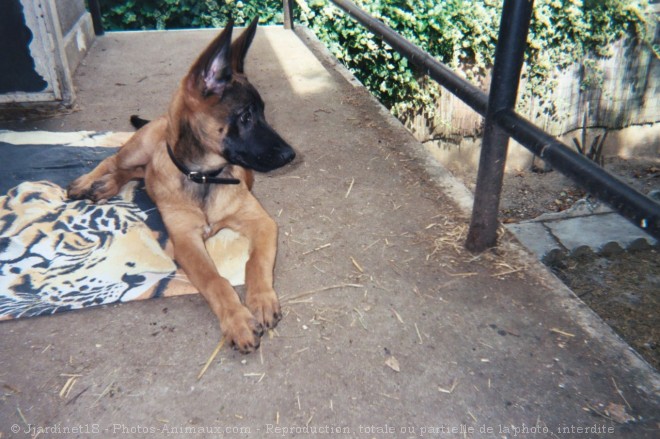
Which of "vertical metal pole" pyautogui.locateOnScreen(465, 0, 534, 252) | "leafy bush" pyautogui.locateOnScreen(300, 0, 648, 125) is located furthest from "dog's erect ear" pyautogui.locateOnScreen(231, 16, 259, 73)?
"leafy bush" pyautogui.locateOnScreen(300, 0, 648, 125)

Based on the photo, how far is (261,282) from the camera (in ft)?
8.27

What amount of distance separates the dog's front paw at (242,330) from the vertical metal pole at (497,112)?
3.88 ft

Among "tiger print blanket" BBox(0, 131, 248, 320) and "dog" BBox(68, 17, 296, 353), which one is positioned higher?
"dog" BBox(68, 17, 296, 353)

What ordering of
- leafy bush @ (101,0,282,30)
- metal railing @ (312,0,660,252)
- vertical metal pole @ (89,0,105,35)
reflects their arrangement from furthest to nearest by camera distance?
leafy bush @ (101,0,282,30)
vertical metal pole @ (89,0,105,35)
metal railing @ (312,0,660,252)

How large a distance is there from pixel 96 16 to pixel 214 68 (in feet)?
16.2

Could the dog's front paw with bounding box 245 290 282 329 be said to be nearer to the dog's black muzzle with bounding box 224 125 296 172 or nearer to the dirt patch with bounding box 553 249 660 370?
the dog's black muzzle with bounding box 224 125 296 172

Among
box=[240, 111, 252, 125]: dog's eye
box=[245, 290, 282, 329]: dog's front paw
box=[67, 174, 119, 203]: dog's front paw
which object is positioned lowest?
box=[245, 290, 282, 329]: dog's front paw

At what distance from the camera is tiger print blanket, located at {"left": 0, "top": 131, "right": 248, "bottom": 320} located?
2.59m

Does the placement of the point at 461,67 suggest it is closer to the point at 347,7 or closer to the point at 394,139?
the point at 347,7

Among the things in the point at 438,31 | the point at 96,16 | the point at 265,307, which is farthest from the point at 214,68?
the point at 438,31

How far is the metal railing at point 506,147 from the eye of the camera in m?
1.85

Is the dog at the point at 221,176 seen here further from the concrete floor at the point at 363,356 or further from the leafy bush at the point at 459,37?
the leafy bush at the point at 459,37

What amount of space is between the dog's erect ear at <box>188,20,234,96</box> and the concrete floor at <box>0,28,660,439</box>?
85cm

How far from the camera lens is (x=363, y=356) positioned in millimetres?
2223
